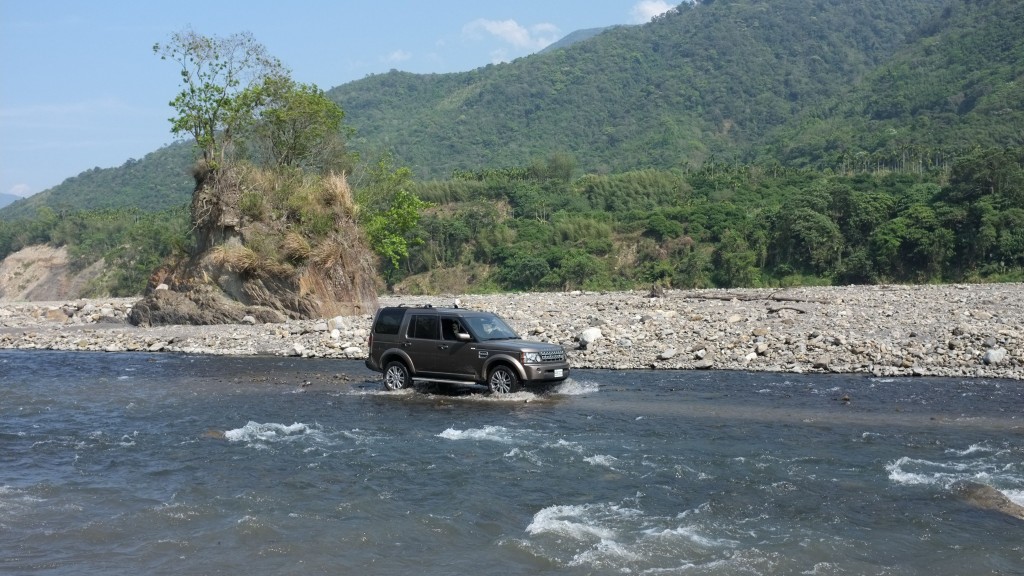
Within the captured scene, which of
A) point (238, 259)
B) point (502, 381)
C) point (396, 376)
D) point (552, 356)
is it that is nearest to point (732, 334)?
point (552, 356)

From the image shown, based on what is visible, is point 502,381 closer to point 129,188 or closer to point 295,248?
point 295,248

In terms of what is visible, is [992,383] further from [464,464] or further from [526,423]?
[464,464]

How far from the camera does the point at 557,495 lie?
10969mm

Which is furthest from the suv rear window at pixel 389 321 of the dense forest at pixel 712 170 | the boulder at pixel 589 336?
the dense forest at pixel 712 170

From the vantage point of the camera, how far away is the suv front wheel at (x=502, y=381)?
17.5m

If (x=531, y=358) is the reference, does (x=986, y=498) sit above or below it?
below

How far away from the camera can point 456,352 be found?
18.0 m

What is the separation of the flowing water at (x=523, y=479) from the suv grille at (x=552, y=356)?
711 mm

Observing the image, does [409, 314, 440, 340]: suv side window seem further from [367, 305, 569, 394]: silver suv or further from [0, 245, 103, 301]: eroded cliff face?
[0, 245, 103, 301]: eroded cliff face

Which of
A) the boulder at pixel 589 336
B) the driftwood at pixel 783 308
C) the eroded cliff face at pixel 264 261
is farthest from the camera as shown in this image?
the eroded cliff face at pixel 264 261

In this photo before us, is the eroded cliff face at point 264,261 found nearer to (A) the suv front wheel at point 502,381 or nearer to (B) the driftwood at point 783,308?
(B) the driftwood at point 783,308

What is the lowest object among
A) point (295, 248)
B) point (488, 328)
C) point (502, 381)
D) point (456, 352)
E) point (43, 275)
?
point (502, 381)

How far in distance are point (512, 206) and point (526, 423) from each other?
76.5m

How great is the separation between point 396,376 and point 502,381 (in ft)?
8.33
